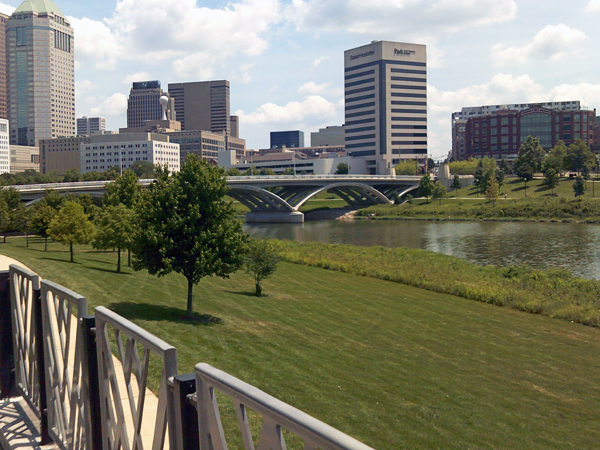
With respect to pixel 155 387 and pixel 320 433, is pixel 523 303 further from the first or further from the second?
pixel 320 433

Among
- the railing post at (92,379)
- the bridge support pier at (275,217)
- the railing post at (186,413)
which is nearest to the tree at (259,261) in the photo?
the railing post at (92,379)

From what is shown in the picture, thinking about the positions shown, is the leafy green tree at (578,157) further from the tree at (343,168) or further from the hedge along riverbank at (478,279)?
the hedge along riverbank at (478,279)

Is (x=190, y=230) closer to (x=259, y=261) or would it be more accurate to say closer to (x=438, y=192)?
(x=259, y=261)

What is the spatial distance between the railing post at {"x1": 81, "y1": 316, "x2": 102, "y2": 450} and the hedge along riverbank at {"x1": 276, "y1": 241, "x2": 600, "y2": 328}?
2196 cm

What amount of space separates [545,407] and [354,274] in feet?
72.0

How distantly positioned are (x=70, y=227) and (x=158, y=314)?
51.4ft

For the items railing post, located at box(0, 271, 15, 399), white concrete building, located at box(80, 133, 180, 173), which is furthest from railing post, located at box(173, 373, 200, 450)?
white concrete building, located at box(80, 133, 180, 173)

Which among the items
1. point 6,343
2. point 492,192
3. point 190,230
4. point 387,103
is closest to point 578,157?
point 492,192

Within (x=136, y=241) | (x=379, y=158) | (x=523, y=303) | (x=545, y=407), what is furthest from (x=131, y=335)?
(x=379, y=158)

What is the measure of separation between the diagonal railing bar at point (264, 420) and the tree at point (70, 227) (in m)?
31.2

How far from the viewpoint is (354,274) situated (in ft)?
114

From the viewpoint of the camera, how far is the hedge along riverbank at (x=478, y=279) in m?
24.7

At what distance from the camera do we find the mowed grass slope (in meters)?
11.3

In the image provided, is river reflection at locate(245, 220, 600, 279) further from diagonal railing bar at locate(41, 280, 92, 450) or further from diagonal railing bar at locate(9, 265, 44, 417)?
diagonal railing bar at locate(41, 280, 92, 450)
